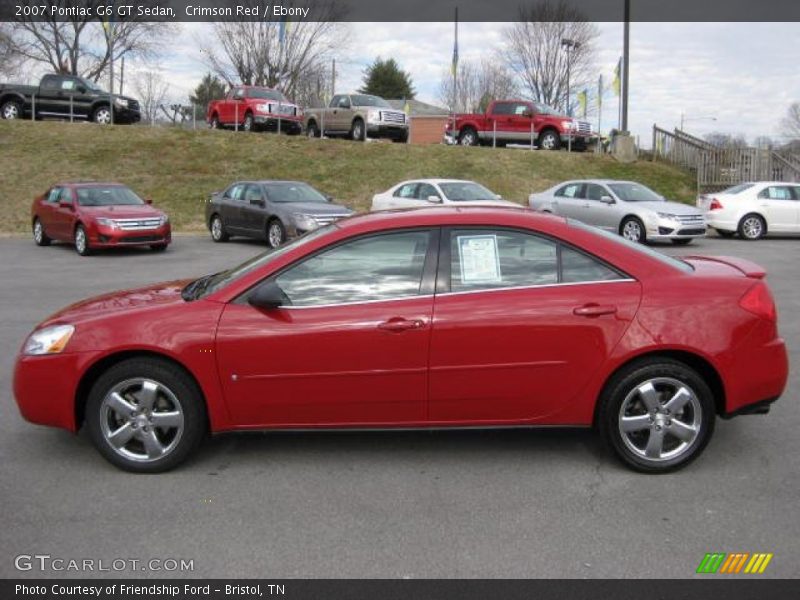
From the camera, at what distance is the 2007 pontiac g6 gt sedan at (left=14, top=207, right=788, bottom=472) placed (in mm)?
4250

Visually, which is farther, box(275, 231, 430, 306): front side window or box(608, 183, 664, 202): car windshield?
box(608, 183, 664, 202): car windshield

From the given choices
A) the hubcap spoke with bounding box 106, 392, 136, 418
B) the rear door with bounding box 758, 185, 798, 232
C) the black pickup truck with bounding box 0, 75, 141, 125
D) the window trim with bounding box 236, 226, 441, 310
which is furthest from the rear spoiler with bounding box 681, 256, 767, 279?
the black pickup truck with bounding box 0, 75, 141, 125

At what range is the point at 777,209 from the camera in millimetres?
19500

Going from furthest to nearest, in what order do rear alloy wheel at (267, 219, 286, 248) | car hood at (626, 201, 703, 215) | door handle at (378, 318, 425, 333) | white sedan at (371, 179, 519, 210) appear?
1. white sedan at (371, 179, 519, 210)
2. car hood at (626, 201, 703, 215)
3. rear alloy wheel at (267, 219, 286, 248)
4. door handle at (378, 318, 425, 333)

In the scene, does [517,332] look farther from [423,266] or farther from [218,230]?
[218,230]

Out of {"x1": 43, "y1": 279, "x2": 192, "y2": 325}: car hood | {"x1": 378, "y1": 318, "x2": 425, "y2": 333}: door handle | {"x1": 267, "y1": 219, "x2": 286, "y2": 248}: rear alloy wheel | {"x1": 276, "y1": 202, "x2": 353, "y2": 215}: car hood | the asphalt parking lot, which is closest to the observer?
the asphalt parking lot

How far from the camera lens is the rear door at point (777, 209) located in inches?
767

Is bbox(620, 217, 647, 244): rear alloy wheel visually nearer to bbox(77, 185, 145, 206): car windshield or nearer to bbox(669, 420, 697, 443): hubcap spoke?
bbox(77, 185, 145, 206): car windshield

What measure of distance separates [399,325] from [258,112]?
27976 mm

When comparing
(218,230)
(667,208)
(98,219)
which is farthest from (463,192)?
(98,219)

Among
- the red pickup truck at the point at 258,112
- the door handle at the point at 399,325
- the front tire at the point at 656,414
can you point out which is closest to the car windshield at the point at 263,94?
the red pickup truck at the point at 258,112

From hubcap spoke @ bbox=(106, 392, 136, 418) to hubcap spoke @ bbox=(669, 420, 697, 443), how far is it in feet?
9.70

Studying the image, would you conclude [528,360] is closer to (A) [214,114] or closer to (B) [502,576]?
(B) [502,576]

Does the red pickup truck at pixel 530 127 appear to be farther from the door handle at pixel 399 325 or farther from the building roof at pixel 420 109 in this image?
the building roof at pixel 420 109
